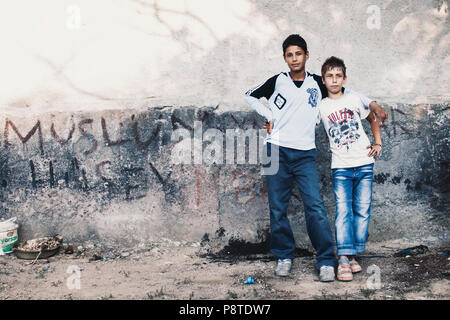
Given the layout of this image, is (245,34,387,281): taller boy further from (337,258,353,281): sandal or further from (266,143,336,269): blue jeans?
(337,258,353,281): sandal

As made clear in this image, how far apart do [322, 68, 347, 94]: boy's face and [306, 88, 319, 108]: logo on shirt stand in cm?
11

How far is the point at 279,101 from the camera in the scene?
3.41 m

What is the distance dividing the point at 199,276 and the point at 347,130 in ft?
5.57

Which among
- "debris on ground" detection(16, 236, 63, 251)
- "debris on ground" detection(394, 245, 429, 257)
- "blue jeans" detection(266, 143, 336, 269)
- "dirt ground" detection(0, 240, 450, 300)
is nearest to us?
"dirt ground" detection(0, 240, 450, 300)

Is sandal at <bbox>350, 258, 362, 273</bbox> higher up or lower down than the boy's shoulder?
lower down

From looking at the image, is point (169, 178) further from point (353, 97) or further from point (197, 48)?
point (353, 97)

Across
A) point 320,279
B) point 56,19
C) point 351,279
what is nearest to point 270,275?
point 320,279

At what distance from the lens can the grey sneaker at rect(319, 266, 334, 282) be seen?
311 cm

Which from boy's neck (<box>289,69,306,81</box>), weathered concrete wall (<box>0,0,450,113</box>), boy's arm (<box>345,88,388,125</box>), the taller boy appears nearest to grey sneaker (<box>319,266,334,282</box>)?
the taller boy

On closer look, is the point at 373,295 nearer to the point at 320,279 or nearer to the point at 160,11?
the point at 320,279

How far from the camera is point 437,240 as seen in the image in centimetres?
389

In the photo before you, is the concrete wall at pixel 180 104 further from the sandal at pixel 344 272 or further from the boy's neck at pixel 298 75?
the sandal at pixel 344 272

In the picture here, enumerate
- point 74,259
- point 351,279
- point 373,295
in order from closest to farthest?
point 373,295 < point 351,279 < point 74,259

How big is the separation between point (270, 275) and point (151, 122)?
1.81 meters
